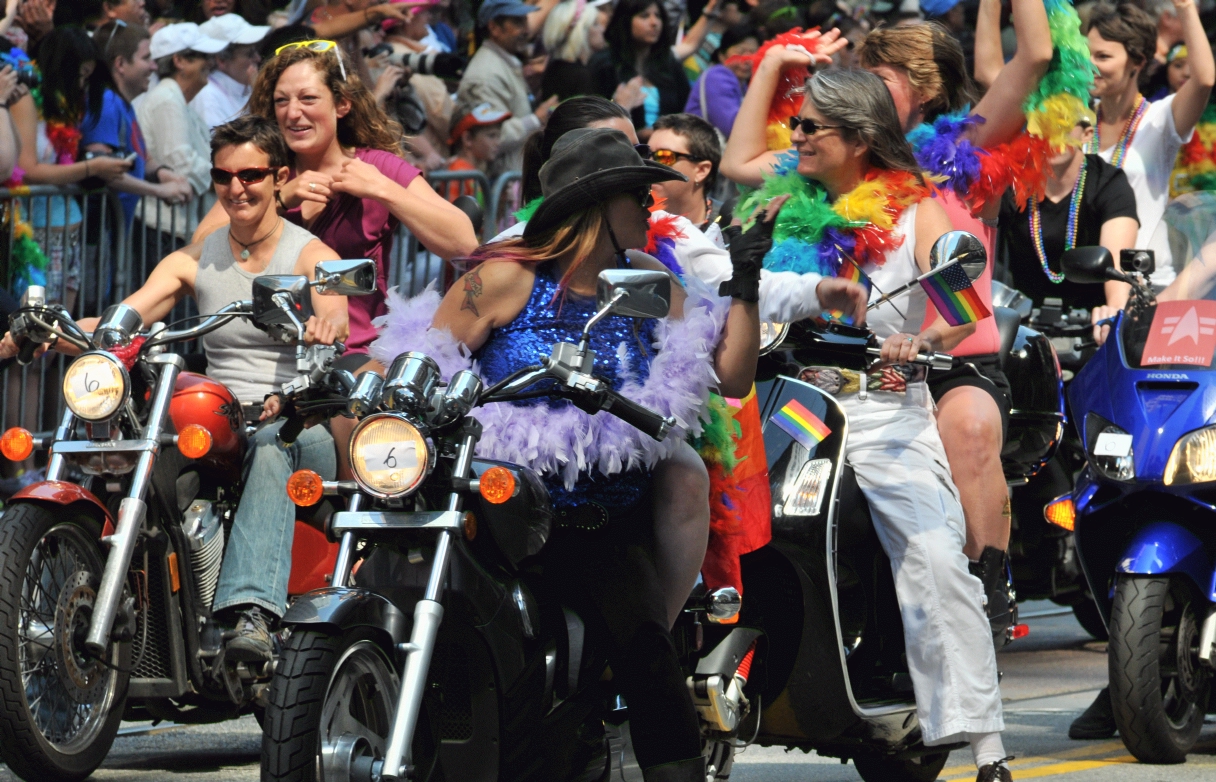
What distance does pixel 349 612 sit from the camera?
3.44 meters

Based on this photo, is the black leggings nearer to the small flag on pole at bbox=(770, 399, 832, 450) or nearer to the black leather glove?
the black leather glove

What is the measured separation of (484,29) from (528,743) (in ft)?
26.4

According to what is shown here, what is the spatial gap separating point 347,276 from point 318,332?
0.48 m

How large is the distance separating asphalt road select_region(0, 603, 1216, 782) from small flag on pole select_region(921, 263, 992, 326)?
1.83 metres

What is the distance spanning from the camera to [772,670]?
4.82 m

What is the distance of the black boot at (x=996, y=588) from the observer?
5.20 meters

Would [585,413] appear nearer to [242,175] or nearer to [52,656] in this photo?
[52,656]

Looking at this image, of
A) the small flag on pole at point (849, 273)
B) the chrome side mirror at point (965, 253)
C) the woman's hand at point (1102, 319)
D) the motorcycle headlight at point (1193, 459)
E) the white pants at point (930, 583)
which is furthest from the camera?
the woman's hand at point (1102, 319)

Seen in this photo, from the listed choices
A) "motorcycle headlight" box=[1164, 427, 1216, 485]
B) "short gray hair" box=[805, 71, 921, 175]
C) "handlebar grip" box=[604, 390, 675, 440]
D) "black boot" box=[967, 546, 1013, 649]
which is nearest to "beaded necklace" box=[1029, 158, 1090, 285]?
"motorcycle headlight" box=[1164, 427, 1216, 485]

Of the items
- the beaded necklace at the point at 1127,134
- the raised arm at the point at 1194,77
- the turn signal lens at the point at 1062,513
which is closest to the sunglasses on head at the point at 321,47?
the turn signal lens at the point at 1062,513

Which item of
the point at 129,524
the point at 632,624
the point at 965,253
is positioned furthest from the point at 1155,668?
the point at 129,524

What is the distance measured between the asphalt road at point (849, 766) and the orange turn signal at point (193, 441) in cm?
107

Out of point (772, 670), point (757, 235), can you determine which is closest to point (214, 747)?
point (772, 670)

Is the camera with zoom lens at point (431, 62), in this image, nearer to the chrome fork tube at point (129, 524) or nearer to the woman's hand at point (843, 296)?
the chrome fork tube at point (129, 524)
